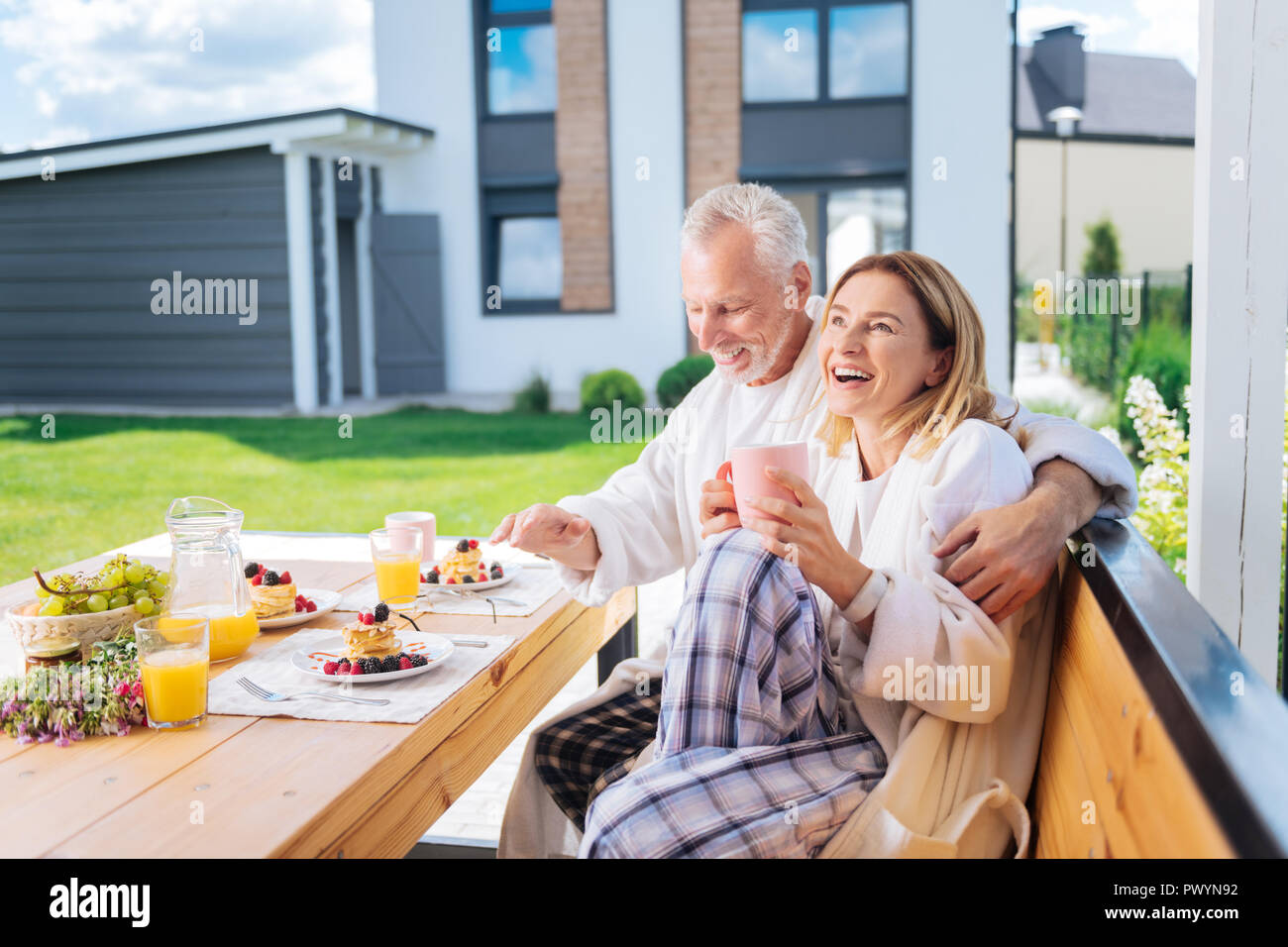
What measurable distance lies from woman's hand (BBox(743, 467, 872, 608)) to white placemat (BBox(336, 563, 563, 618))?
0.58 meters

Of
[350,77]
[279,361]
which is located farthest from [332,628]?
[350,77]

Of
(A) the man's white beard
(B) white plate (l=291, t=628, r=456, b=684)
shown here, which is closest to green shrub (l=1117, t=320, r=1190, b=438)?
(A) the man's white beard

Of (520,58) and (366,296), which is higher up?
(520,58)

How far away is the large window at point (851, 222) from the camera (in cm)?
1091

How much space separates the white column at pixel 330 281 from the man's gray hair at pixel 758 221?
915 centimetres

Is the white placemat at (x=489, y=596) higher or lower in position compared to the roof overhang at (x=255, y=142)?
lower

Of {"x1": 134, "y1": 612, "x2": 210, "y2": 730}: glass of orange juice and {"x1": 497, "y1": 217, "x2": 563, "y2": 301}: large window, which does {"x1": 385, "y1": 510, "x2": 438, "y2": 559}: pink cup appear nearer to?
{"x1": 134, "y1": 612, "x2": 210, "y2": 730}: glass of orange juice

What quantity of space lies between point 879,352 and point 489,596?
825mm

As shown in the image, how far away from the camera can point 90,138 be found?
10.7 meters

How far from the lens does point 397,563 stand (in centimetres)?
197

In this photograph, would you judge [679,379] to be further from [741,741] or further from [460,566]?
[741,741]

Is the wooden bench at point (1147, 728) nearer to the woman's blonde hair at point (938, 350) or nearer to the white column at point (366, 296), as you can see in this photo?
the woman's blonde hair at point (938, 350)

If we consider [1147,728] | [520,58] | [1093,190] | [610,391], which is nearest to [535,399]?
[610,391]

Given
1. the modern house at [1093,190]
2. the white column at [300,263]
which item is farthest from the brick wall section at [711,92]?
the modern house at [1093,190]
